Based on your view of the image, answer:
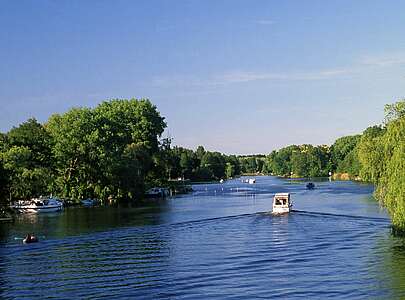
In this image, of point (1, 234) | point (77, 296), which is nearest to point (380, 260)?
point (77, 296)

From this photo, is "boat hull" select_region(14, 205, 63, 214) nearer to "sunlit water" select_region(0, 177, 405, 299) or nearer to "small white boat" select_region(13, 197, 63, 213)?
"small white boat" select_region(13, 197, 63, 213)

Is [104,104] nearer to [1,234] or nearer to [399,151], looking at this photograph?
[1,234]

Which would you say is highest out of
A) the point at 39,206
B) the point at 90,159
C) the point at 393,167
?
the point at 90,159

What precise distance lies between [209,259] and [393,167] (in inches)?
507

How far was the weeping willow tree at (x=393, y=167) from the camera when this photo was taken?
36.7 metres

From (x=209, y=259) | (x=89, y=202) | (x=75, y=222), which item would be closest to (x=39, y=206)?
(x=89, y=202)

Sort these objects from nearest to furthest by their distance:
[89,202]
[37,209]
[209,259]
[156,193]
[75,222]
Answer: [209,259]
[75,222]
[37,209]
[89,202]
[156,193]

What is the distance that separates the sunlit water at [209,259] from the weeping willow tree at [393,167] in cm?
273

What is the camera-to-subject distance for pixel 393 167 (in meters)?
38.1

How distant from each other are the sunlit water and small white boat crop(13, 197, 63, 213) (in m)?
19.9

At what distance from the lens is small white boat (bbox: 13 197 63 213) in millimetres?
82438

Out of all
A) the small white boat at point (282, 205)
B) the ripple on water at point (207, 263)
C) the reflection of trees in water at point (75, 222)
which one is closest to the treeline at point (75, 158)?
the reflection of trees in water at point (75, 222)

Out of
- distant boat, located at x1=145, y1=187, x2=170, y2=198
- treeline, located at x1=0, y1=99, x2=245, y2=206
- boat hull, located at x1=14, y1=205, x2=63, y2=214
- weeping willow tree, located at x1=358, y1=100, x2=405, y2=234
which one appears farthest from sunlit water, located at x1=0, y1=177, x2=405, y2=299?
distant boat, located at x1=145, y1=187, x2=170, y2=198

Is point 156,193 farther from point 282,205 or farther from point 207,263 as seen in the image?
point 207,263
